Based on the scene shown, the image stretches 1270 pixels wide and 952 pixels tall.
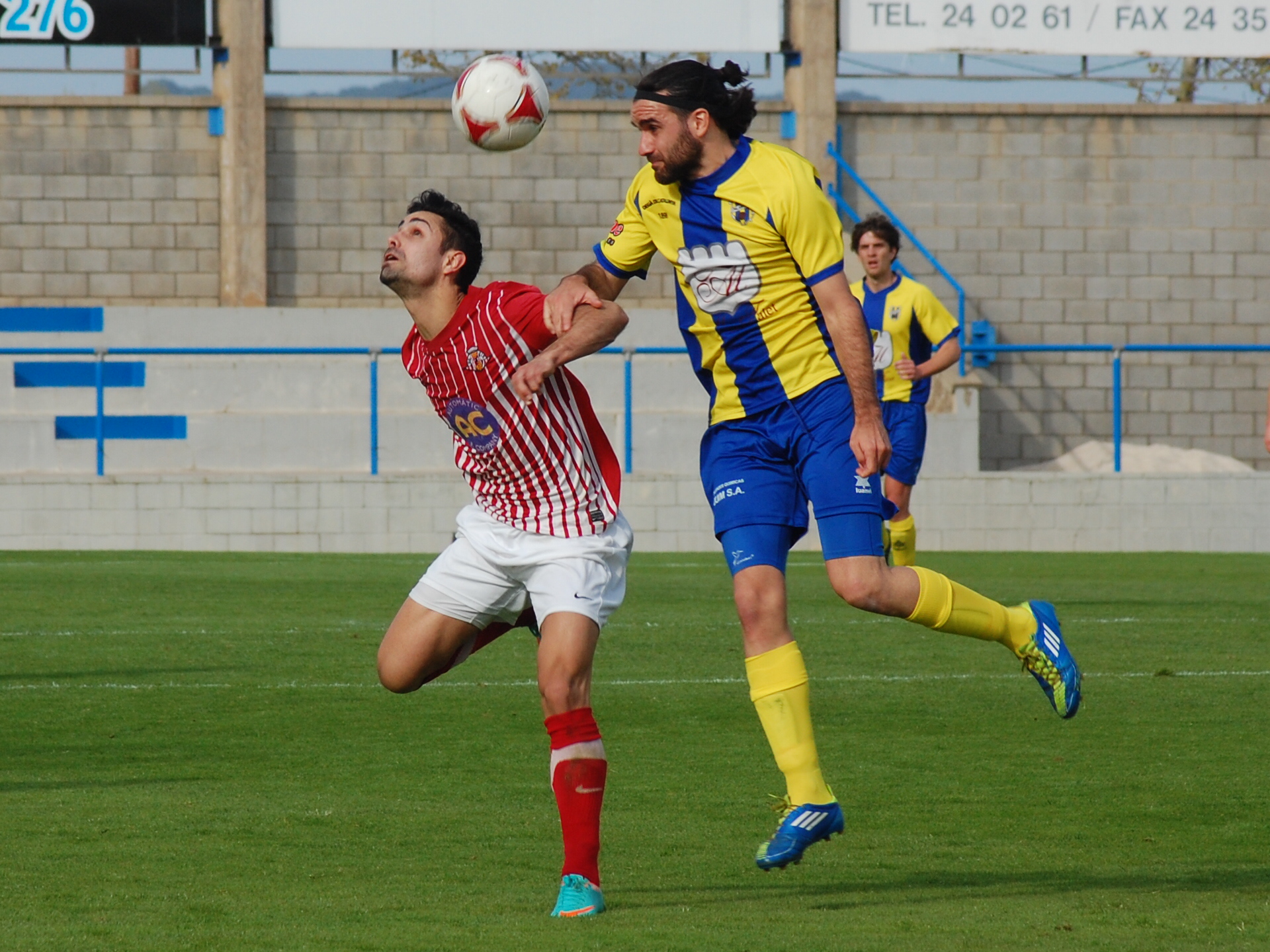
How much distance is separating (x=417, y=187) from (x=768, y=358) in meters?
17.1

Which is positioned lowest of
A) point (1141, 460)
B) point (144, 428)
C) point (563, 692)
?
point (1141, 460)

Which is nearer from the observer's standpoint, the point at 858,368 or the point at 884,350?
the point at 858,368

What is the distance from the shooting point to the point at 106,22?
2069cm

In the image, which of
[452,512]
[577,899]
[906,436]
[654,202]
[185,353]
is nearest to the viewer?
[577,899]

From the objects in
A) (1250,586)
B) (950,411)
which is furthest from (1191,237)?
(1250,586)

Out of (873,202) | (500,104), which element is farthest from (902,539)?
(873,202)

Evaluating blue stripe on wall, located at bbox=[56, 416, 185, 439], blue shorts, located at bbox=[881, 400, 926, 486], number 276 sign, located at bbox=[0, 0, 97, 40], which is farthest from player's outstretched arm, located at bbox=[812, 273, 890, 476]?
number 276 sign, located at bbox=[0, 0, 97, 40]

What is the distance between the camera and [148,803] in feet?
18.2

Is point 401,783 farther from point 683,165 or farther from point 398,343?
point 398,343

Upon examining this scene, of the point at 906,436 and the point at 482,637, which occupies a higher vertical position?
the point at 906,436

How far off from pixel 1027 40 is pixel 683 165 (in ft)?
60.5

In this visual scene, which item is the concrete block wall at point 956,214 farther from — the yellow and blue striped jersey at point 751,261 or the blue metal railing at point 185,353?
the yellow and blue striped jersey at point 751,261

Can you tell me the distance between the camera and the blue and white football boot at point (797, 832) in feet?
14.5

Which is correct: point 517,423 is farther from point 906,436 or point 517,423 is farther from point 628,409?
point 628,409
